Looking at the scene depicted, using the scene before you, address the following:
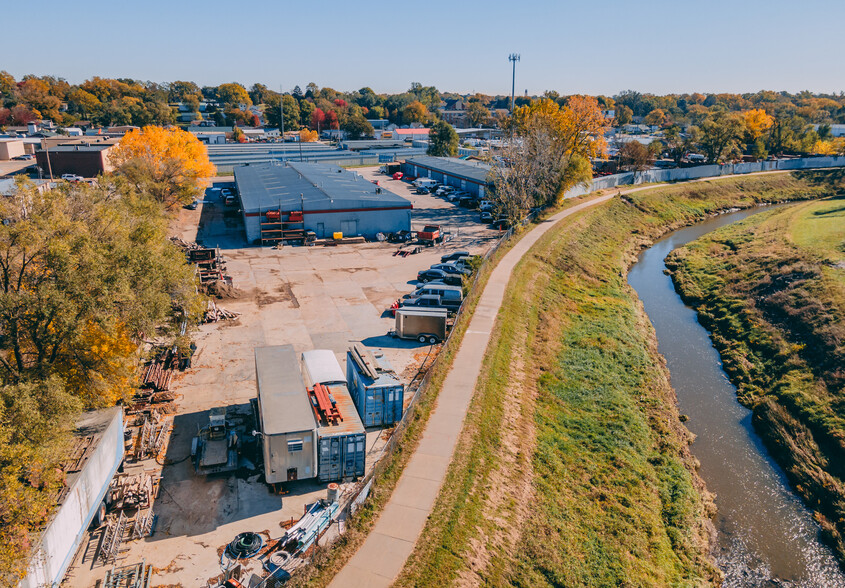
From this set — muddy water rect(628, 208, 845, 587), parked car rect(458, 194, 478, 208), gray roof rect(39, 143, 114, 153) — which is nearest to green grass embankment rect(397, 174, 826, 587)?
muddy water rect(628, 208, 845, 587)

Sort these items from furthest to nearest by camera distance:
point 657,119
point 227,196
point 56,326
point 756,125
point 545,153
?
1. point 657,119
2. point 756,125
3. point 227,196
4. point 545,153
5. point 56,326

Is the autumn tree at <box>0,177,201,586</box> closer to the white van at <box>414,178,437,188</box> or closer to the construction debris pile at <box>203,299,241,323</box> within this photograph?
the construction debris pile at <box>203,299,241,323</box>

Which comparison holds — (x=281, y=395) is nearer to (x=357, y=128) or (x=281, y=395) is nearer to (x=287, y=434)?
(x=287, y=434)

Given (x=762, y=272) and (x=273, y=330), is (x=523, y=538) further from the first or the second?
(x=762, y=272)

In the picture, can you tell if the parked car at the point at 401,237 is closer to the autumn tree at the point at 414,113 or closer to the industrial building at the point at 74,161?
the industrial building at the point at 74,161

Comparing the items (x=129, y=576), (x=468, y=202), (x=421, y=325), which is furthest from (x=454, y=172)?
(x=129, y=576)

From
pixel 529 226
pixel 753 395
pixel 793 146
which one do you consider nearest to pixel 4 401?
pixel 753 395

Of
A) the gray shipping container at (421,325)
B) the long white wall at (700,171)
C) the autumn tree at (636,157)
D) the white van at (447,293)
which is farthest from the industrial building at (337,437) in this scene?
the autumn tree at (636,157)
